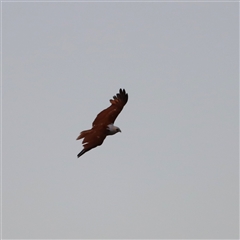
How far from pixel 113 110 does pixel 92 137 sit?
2887 millimetres

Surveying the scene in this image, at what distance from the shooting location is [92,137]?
31.9 metres

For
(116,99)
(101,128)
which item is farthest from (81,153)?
(116,99)

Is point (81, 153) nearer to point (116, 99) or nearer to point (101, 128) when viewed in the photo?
point (101, 128)

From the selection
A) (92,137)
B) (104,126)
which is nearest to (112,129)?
(104,126)

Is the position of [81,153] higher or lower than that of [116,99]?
lower

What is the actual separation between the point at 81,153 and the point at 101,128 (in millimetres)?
2137

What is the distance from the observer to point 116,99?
35.1 m

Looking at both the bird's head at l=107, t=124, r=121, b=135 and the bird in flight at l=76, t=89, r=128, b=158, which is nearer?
the bird in flight at l=76, t=89, r=128, b=158

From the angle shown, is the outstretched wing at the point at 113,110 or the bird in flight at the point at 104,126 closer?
the bird in flight at the point at 104,126

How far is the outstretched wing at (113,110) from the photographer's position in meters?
33.4

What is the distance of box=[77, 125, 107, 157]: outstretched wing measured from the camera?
31.5m

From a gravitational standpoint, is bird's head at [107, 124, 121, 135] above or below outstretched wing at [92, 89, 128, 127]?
below

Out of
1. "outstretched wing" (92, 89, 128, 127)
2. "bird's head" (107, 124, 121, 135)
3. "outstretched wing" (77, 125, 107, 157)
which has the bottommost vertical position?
"outstretched wing" (77, 125, 107, 157)

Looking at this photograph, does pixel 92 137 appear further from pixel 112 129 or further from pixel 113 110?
pixel 113 110
